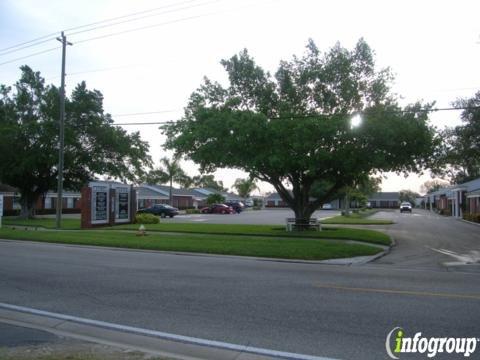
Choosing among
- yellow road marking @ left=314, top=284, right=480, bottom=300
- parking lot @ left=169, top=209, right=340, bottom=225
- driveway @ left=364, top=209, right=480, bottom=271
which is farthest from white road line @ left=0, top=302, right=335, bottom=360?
parking lot @ left=169, top=209, right=340, bottom=225

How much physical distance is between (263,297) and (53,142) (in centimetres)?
3439

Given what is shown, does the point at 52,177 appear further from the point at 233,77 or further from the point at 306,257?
the point at 306,257

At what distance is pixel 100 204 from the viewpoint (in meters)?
31.6

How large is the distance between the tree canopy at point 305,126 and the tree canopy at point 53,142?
16674 millimetres

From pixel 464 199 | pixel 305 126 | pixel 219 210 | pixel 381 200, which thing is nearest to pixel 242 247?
pixel 305 126

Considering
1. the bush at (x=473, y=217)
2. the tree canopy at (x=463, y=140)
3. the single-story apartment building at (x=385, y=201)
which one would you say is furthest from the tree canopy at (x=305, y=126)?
the single-story apartment building at (x=385, y=201)

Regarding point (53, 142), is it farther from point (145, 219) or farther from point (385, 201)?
point (385, 201)

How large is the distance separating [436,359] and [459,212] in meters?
50.3

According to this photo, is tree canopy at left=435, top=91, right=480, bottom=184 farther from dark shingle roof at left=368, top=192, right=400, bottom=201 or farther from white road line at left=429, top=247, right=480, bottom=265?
dark shingle roof at left=368, top=192, right=400, bottom=201

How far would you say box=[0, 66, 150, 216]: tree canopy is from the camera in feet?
128

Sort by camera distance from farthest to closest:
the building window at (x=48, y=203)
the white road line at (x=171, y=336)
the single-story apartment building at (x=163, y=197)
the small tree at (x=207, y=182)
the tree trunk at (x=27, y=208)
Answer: the small tree at (x=207, y=182) < the single-story apartment building at (x=163, y=197) < the building window at (x=48, y=203) < the tree trunk at (x=27, y=208) < the white road line at (x=171, y=336)
